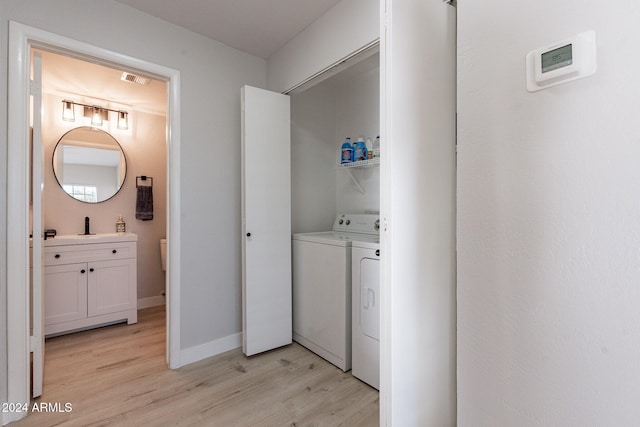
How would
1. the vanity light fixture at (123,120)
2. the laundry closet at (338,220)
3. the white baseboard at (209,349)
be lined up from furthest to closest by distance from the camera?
the vanity light fixture at (123,120) → the white baseboard at (209,349) → the laundry closet at (338,220)

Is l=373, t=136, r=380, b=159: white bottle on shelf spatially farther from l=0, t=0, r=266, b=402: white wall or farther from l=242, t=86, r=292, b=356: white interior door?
l=0, t=0, r=266, b=402: white wall

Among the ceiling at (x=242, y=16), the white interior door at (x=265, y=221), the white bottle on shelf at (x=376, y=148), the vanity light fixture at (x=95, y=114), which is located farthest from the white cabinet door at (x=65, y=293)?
the white bottle on shelf at (x=376, y=148)

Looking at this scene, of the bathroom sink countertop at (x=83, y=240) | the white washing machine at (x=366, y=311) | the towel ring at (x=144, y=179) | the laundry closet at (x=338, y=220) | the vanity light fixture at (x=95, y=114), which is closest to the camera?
the white washing machine at (x=366, y=311)

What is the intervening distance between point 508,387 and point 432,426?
0.43 m

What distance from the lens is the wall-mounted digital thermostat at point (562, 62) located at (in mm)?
730

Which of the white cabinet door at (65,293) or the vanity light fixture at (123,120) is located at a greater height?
the vanity light fixture at (123,120)

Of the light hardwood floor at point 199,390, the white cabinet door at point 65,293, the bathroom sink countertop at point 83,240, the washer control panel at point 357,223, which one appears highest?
the washer control panel at point 357,223

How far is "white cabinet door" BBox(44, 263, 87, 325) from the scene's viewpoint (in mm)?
2582

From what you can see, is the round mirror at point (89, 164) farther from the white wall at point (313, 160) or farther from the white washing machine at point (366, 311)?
the white washing machine at point (366, 311)

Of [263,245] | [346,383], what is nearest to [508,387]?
[346,383]

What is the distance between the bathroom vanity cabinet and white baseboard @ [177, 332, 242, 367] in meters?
1.23

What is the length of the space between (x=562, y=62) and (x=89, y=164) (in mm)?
3968

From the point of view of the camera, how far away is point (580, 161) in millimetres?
757

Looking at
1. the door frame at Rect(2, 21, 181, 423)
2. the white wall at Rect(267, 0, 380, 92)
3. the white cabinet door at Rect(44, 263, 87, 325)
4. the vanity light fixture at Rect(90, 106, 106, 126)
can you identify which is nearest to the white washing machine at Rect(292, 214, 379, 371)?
the white wall at Rect(267, 0, 380, 92)
